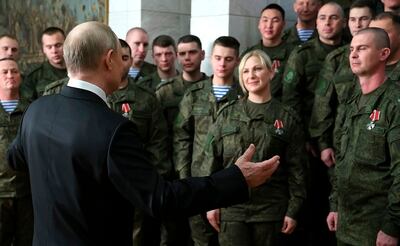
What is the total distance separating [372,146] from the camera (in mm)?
3885

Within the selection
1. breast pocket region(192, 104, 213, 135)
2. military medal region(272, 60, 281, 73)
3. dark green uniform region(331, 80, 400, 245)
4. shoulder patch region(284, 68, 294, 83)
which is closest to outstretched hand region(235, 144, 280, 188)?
dark green uniform region(331, 80, 400, 245)

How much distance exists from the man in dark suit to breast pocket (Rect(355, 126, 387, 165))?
148 cm

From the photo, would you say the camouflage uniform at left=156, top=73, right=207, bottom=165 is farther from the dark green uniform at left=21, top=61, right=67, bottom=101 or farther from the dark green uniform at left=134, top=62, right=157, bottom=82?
the dark green uniform at left=21, top=61, right=67, bottom=101

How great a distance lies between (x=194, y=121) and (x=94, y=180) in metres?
2.95

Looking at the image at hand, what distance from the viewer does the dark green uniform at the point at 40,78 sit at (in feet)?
19.8

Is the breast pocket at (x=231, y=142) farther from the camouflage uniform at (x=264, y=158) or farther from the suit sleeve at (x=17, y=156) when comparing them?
the suit sleeve at (x=17, y=156)

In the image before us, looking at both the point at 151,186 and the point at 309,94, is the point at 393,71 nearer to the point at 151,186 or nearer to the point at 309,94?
the point at 309,94

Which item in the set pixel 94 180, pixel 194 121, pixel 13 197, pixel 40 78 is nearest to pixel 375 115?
pixel 194 121

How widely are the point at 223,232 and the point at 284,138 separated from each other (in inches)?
30.7

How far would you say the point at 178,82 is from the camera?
5.80m

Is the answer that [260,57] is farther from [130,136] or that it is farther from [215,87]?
[130,136]

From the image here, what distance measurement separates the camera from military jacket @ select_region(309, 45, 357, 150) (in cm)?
502

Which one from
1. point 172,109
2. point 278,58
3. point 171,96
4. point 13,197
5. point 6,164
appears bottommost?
point 13,197

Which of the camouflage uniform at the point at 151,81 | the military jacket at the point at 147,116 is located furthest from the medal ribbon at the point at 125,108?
the camouflage uniform at the point at 151,81
